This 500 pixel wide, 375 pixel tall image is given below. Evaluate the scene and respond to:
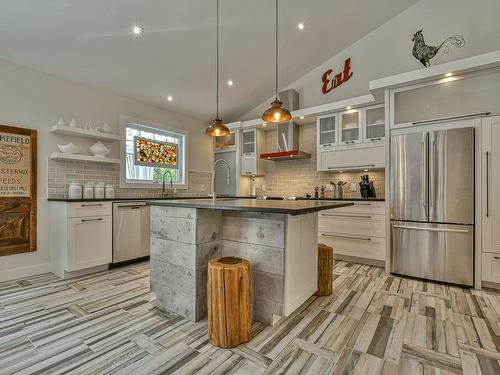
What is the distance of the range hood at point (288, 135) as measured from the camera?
474 centimetres


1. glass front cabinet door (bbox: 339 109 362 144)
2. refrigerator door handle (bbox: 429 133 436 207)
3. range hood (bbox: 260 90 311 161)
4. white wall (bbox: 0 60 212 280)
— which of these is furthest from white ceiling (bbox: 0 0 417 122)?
refrigerator door handle (bbox: 429 133 436 207)

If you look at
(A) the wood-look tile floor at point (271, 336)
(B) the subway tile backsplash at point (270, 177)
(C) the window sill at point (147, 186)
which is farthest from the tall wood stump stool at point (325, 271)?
(C) the window sill at point (147, 186)

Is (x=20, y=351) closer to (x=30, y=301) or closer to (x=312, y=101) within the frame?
(x=30, y=301)

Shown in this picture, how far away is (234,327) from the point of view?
1.75 metres

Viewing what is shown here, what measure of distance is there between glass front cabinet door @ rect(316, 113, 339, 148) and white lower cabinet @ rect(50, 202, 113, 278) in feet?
11.0

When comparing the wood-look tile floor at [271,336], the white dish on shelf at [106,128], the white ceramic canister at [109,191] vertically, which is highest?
the white dish on shelf at [106,128]

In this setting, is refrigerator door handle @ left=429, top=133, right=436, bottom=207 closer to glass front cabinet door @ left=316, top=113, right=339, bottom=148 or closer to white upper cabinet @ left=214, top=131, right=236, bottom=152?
glass front cabinet door @ left=316, top=113, right=339, bottom=148

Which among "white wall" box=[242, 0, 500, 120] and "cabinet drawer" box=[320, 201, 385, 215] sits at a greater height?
"white wall" box=[242, 0, 500, 120]

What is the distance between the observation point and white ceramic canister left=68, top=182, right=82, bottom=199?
337cm

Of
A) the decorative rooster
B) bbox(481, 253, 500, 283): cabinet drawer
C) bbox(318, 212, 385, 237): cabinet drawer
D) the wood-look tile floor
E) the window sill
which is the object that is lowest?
the wood-look tile floor

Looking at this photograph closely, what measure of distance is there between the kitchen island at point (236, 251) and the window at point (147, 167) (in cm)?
226

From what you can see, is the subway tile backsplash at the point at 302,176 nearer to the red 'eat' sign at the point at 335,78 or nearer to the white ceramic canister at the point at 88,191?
the red 'eat' sign at the point at 335,78

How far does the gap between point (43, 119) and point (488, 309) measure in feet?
17.3

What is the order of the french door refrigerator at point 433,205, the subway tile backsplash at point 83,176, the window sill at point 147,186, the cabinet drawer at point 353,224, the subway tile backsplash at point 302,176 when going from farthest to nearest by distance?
the subway tile backsplash at point 302,176 < the window sill at point 147,186 < the cabinet drawer at point 353,224 < the subway tile backsplash at point 83,176 < the french door refrigerator at point 433,205
